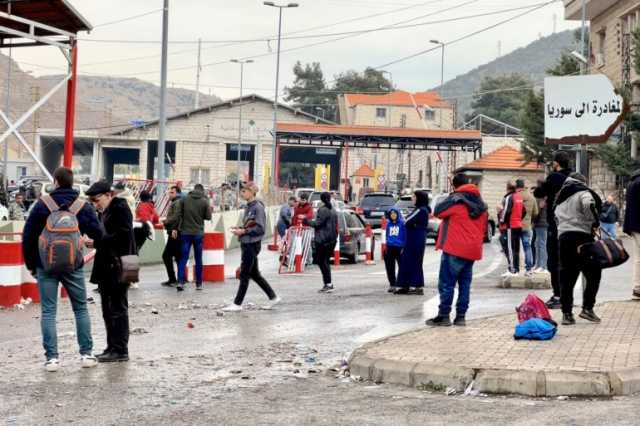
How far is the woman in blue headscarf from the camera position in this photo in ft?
57.0

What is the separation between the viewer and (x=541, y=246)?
19422 mm

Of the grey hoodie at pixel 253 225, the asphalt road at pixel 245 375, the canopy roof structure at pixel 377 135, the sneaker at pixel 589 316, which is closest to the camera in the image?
the asphalt road at pixel 245 375

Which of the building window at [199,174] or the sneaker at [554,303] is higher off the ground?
the building window at [199,174]

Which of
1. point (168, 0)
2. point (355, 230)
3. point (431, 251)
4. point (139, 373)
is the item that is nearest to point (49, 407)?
point (139, 373)

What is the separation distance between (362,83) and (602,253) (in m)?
135

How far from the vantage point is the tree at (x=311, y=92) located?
145375mm

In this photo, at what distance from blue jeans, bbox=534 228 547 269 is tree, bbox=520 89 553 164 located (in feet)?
112

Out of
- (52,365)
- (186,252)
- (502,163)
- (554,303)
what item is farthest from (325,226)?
(502,163)

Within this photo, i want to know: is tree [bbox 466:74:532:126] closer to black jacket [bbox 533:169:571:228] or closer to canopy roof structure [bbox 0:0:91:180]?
canopy roof structure [bbox 0:0:91:180]

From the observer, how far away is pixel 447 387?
342 inches

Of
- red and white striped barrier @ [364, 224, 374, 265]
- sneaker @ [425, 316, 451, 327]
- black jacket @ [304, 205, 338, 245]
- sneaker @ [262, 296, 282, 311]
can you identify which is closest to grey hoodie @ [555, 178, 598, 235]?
sneaker @ [425, 316, 451, 327]

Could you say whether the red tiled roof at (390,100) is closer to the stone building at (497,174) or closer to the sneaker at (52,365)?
the stone building at (497,174)

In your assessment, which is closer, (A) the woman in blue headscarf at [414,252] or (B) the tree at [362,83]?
(A) the woman in blue headscarf at [414,252]

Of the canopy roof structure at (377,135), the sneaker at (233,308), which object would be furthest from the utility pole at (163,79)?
the canopy roof structure at (377,135)
